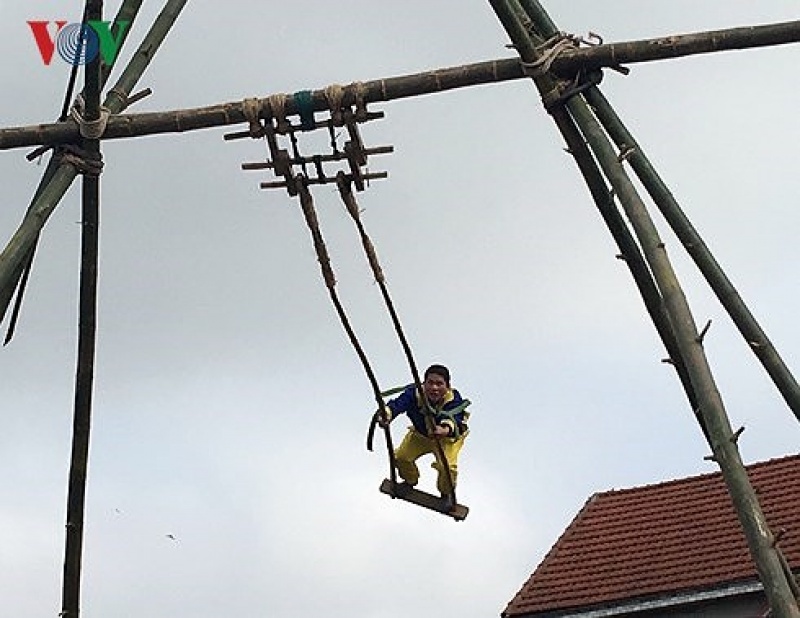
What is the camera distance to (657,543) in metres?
20.3

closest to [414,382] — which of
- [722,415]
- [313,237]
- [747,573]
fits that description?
[313,237]

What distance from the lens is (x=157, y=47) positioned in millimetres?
10500

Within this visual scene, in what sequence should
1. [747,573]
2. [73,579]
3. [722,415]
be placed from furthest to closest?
[747,573], [73,579], [722,415]

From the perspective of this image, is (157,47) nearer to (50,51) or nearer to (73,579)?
(50,51)

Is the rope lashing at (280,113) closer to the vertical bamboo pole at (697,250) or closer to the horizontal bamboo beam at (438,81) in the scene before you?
the horizontal bamboo beam at (438,81)

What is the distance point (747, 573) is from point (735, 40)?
1028 cm

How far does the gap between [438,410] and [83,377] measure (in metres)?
2.12

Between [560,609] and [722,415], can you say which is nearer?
[722,415]

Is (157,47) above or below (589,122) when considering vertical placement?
above

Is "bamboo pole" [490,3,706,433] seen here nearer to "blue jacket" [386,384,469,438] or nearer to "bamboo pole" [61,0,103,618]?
"blue jacket" [386,384,469,438]

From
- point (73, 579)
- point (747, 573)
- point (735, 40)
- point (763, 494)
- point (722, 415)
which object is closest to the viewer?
point (722, 415)

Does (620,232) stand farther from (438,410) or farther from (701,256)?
(438,410)

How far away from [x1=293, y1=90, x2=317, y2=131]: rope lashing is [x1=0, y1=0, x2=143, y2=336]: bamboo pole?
961 millimetres

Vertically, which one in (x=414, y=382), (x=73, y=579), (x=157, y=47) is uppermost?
Answer: (x=157, y=47)
